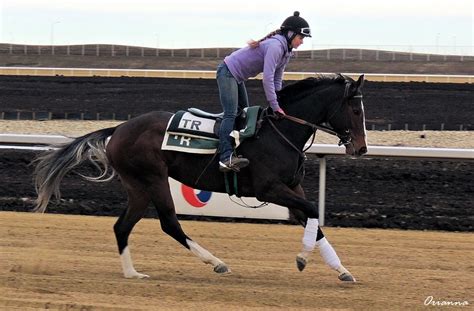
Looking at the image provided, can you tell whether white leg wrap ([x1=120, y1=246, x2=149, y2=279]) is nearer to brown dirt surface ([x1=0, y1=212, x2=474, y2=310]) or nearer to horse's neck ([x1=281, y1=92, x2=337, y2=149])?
brown dirt surface ([x1=0, y1=212, x2=474, y2=310])

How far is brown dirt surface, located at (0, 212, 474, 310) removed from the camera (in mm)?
7191

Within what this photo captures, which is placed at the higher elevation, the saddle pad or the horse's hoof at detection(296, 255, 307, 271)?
the saddle pad

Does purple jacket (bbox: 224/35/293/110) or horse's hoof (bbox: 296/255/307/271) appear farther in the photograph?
purple jacket (bbox: 224/35/293/110)

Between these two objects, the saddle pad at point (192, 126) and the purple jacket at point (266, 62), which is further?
the saddle pad at point (192, 126)

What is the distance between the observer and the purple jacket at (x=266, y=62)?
825 centimetres

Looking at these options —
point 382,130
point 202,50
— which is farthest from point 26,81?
point 202,50

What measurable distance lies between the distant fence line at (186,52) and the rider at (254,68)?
5491 centimetres

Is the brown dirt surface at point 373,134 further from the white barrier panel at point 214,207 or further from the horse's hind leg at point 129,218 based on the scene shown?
the horse's hind leg at point 129,218

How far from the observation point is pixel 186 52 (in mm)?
68438

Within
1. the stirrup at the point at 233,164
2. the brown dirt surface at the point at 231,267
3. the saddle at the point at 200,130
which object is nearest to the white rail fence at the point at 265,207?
the brown dirt surface at the point at 231,267

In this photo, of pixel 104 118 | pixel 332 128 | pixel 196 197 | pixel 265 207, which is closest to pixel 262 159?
pixel 332 128

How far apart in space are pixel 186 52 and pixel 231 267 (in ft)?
198

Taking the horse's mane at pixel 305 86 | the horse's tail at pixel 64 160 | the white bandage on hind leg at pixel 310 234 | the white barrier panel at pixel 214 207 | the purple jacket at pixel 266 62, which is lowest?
the white barrier panel at pixel 214 207

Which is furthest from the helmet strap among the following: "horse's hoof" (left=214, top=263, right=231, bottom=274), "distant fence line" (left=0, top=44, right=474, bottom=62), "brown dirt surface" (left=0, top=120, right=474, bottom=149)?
"distant fence line" (left=0, top=44, right=474, bottom=62)
